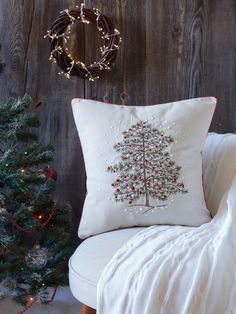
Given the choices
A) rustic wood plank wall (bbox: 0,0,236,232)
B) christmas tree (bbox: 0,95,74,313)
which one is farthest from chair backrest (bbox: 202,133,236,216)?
christmas tree (bbox: 0,95,74,313)

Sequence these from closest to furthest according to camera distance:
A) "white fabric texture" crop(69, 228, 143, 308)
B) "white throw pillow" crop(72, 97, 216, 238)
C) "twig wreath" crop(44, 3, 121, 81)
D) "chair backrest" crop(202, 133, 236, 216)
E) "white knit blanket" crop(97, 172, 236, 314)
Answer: "white knit blanket" crop(97, 172, 236, 314) < "white fabric texture" crop(69, 228, 143, 308) < "white throw pillow" crop(72, 97, 216, 238) < "chair backrest" crop(202, 133, 236, 216) < "twig wreath" crop(44, 3, 121, 81)

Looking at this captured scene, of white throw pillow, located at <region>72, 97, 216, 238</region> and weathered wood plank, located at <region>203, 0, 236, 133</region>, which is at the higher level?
weathered wood plank, located at <region>203, 0, 236, 133</region>

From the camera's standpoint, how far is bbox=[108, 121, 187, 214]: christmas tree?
54.3 inches

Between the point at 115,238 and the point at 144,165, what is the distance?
27cm

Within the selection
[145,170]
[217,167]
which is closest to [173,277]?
[145,170]

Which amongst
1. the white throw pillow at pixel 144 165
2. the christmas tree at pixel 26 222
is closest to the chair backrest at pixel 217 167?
the white throw pillow at pixel 144 165

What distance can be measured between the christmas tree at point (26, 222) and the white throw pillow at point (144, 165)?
22 centimetres

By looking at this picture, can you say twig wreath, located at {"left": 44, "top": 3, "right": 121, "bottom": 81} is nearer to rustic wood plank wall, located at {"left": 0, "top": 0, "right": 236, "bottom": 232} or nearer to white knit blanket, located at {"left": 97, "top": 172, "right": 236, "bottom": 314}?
rustic wood plank wall, located at {"left": 0, "top": 0, "right": 236, "bottom": 232}

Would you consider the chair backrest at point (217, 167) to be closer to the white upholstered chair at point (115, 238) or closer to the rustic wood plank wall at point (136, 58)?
the white upholstered chair at point (115, 238)

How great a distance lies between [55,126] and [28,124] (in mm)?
365

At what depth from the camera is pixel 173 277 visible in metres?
1.04

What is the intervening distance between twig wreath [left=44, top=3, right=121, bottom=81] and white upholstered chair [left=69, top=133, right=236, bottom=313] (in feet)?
1.96

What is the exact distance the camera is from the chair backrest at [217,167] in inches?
58.4

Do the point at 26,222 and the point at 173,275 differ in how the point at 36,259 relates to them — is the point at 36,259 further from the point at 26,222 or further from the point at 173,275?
the point at 173,275
